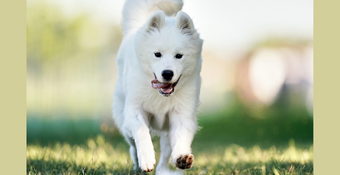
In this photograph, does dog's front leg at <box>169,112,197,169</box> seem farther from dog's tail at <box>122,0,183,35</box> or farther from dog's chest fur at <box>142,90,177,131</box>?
dog's tail at <box>122,0,183,35</box>

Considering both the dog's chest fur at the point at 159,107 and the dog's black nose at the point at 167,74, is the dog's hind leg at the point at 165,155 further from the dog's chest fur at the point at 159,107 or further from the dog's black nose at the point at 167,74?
the dog's black nose at the point at 167,74

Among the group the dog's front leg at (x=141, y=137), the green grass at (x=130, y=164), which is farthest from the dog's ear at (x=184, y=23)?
the green grass at (x=130, y=164)

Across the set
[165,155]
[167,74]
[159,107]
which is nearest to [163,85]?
[167,74]

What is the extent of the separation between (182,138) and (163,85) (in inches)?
22.3

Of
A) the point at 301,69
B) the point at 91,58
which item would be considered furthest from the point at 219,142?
the point at 91,58

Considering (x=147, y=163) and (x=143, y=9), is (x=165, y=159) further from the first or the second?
(x=143, y=9)

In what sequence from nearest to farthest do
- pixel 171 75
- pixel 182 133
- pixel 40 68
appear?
1. pixel 171 75
2. pixel 182 133
3. pixel 40 68

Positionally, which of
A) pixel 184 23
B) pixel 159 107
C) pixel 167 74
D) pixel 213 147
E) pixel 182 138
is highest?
pixel 184 23

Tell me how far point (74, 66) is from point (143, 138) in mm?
3961

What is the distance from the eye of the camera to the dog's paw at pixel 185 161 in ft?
10.3

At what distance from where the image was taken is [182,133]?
139 inches

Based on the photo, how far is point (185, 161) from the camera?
10.3ft

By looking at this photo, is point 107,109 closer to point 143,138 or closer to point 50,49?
point 50,49

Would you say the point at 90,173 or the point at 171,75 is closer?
the point at 171,75
